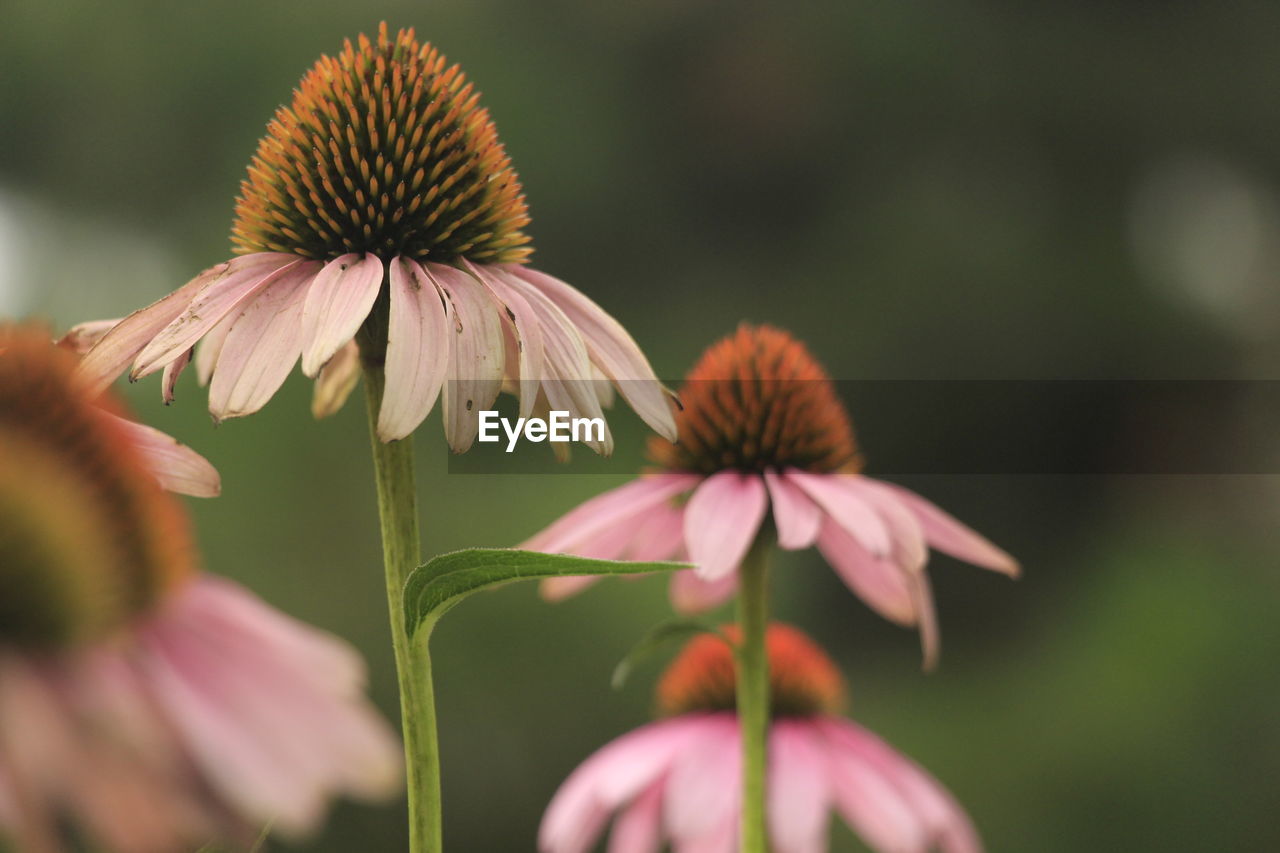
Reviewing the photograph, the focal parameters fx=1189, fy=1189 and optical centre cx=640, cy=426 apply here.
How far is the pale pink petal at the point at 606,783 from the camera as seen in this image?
68 centimetres

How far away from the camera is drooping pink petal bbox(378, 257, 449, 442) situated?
0.32 metres

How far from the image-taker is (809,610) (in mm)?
3924

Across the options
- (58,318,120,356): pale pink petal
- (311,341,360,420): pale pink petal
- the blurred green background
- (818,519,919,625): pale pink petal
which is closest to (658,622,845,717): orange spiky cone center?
(818,519,919,625): pale pink petal

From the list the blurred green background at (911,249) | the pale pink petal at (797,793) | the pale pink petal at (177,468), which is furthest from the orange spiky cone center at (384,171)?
the blurred green background at (911,249)

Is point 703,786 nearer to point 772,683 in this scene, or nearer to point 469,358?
point 772,683

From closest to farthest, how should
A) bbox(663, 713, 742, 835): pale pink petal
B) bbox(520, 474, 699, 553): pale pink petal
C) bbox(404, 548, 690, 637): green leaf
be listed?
1. bbox(404, 548, 690, 637): green leaf
2. bbox(520, 474, 699, 553): pale pink petal
3. bbox(663, 713, 742, 835): pale pink petal

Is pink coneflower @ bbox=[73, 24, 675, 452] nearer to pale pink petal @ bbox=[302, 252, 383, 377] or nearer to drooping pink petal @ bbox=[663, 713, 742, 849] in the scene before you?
pale pink petal @ bbox=[302, 252, 383, 377]

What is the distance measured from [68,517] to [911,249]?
449 cm

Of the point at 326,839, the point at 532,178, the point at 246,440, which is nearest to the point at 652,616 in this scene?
the point at 326,839

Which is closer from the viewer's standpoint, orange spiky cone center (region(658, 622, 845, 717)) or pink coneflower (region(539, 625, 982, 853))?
pink coneflower (region(539, 625, 982, 853))

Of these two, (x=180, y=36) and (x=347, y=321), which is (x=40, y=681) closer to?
(x=347, y=321)

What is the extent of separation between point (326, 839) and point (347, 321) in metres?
2.22

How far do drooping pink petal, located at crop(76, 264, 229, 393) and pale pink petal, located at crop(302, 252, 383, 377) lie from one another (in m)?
0.04

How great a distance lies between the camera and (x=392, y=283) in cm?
38
